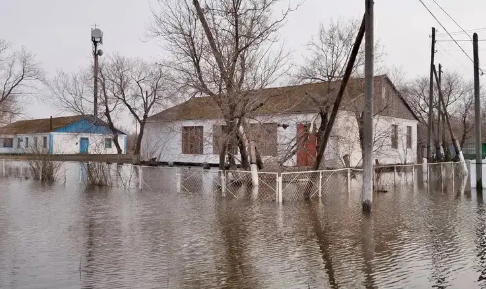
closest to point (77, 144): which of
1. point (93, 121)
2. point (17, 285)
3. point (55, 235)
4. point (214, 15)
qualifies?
point (93, 121)

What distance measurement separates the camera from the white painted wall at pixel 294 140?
24750 millimetres

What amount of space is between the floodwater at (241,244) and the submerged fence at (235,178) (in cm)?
144

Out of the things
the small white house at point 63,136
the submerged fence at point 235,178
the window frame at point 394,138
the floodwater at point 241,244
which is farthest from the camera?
the small white house at point 63,136

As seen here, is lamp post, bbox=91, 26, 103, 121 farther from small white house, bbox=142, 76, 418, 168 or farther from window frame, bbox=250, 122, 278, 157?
window frame, bbox=250, 122, 278, 157

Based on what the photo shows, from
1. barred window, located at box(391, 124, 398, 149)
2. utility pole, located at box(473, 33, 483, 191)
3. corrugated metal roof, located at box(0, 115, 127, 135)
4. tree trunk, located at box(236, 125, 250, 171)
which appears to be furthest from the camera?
corrugated metal roof, located at box(0, 115, 127, 135)

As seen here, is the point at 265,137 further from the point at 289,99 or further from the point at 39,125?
the point at 39,125

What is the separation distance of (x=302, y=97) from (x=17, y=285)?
21459mm

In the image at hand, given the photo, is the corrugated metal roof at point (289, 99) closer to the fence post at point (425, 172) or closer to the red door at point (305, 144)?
the red door at point (305, 144)

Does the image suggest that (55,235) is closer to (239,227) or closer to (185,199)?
(239,227)

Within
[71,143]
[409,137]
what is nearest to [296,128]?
[409,137]

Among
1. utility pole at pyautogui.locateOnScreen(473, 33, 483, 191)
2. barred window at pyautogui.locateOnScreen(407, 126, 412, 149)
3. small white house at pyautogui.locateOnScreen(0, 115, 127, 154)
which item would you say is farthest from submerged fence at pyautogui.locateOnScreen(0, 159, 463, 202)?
small white house at pyautogui.locateOnScreen(0, 115, 127, 154)

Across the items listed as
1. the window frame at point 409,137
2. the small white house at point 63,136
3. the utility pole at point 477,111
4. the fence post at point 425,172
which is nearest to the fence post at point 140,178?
the fence post at point 425,172

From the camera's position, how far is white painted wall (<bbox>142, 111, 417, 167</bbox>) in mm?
24750

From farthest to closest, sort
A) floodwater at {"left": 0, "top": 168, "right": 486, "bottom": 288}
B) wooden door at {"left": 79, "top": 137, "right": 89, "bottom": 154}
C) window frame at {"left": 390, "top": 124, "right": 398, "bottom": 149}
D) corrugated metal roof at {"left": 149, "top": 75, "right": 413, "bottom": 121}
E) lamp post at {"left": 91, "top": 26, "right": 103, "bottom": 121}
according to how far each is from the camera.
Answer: wooden door at {"left": 79, "top": 137, "right": 89, "bottom": 154}, lamp post at {"left": 91, "top": 26, "right": 103, "bottom": 121}, window frame at {"left": 390, "top": 124, "right": 398, "bottom": 149}, corrugated metal roof at {"left": 149, "top": 75, "right": 413, "bottom": 121}, floodwater at {"left": 0, "top": 168, "right": 486, "bottom": 288}
